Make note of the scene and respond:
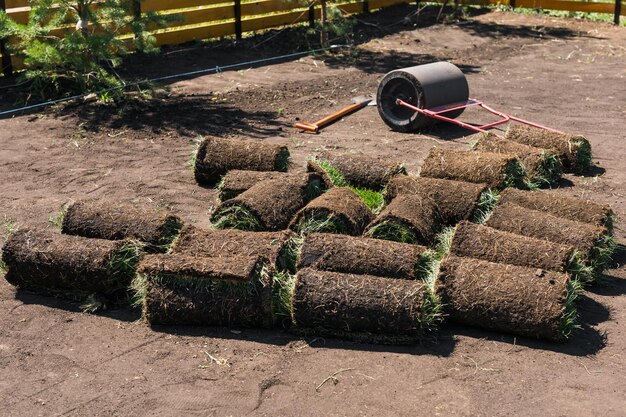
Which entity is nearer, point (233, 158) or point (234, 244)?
point (234, 244)

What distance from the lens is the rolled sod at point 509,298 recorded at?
6930mm

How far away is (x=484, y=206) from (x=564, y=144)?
2398 millimetres

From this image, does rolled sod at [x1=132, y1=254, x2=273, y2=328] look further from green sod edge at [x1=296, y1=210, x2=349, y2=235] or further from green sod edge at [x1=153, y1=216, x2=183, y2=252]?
green sod edge at [x1=296, y1=210, x2=349, y2=235]

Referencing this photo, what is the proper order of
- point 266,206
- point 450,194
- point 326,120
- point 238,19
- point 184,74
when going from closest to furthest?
1. point 266,206
2. point 450,194
3. point 326,120
4. point 184,74
5. point 238,19

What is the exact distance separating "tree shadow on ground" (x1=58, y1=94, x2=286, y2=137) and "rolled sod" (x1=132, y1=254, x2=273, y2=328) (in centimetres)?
500

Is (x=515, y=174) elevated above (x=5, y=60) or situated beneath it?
situated beneath

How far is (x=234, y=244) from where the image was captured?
7.58 m

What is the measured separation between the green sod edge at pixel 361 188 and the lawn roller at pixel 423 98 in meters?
2.34

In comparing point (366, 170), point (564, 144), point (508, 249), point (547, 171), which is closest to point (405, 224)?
point (508, 249)

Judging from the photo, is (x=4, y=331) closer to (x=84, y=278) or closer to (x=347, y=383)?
(x=84, y=278)

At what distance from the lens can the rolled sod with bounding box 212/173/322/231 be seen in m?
8.34

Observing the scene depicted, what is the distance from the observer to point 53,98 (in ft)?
44.5

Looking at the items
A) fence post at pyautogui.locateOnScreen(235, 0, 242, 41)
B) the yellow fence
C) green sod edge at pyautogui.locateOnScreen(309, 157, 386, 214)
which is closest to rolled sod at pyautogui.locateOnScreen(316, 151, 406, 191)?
green sod edge at pyautogui.locateOnScreen(309, 157, 386, 214)

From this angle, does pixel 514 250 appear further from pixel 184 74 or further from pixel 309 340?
pixel 184 74
